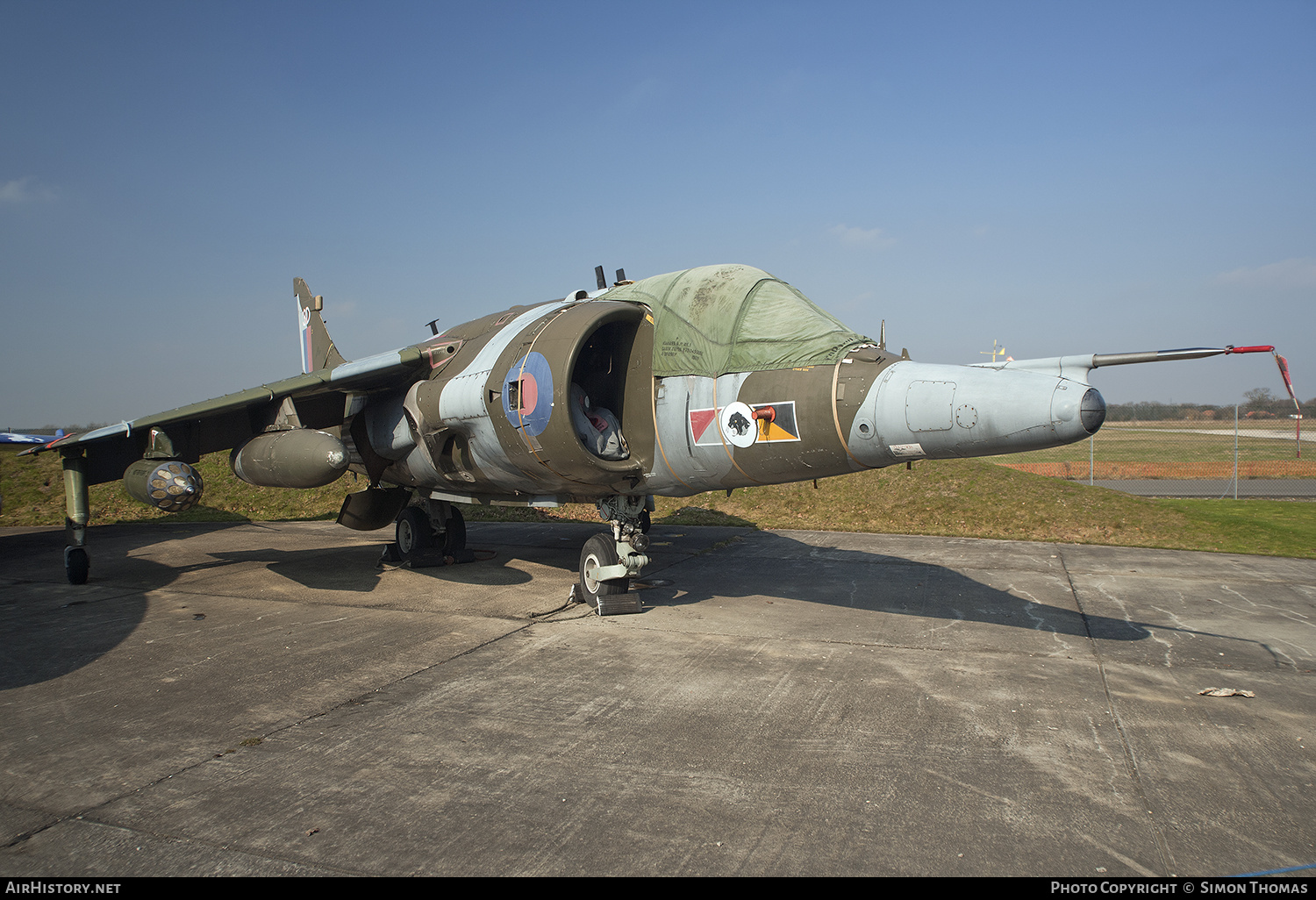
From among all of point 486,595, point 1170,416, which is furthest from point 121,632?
point 1170,416

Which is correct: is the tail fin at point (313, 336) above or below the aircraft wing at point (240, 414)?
above

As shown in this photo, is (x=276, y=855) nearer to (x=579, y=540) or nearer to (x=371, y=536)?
(x=579, y=540)

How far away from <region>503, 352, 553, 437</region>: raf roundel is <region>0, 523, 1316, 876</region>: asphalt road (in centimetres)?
217

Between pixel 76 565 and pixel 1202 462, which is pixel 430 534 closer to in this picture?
pixel 76 565

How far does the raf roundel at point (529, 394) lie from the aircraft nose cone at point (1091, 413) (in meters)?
4.64

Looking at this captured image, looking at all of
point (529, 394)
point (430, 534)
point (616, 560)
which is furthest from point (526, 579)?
point (529, 394)

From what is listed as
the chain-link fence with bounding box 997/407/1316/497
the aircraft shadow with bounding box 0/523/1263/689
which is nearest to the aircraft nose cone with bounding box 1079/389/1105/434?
the aircraft shadow with bounding box 0/523/1263/689

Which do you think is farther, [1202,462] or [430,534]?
[1202,462]

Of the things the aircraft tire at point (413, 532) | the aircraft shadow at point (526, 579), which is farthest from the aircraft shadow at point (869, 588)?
the aircraft tire at point (413, 532)

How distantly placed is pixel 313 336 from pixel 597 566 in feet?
29.9

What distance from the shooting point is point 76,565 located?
10398 millimetres

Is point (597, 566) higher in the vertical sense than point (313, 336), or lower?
lower

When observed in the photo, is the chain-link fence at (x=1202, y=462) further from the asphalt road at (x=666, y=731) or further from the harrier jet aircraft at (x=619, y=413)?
the harrier jet aircraft at (x=619, y=413)

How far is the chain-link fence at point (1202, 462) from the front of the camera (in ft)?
67.9
